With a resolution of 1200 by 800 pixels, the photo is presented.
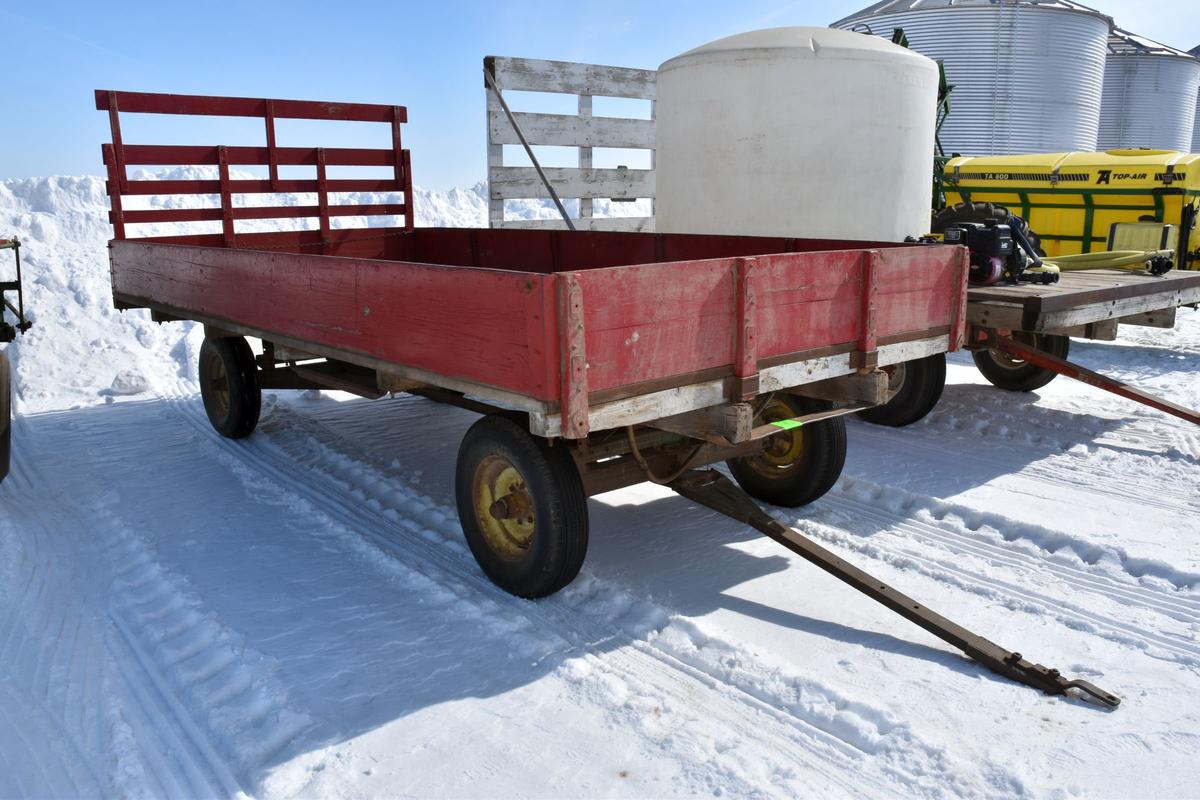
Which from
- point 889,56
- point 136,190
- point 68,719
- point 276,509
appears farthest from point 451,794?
point 889,56

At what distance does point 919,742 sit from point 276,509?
366 centimetres

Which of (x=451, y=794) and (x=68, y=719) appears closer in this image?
(x=451, y=794)

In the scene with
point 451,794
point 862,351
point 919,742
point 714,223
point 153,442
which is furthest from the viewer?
point 714,223

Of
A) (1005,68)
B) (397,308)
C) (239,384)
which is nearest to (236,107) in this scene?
(239,384)

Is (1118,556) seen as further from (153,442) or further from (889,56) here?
(153,442)

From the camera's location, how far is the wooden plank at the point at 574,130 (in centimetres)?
1024

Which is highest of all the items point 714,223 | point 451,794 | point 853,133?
point 853,133

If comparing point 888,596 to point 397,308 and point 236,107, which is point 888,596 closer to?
point 397,308

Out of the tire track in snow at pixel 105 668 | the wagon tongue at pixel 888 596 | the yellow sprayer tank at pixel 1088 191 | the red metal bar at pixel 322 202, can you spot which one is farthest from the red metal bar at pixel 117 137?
the yellow sprayer tank at pixel 1088 191

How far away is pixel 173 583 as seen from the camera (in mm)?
4117

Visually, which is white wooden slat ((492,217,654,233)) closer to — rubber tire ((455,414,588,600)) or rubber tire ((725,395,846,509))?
rubber tire ((725,395,846,509))

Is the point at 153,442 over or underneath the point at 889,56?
underneath

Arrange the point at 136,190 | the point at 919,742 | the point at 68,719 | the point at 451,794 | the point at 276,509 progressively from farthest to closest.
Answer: the point at 136,190 → the point at 276,509 → the point at 68,719 → the point at 919,742 → the point at 451,794

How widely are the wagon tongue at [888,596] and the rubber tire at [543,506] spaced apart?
74 cm
